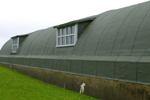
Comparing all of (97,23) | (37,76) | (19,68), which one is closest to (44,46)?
(37,76)

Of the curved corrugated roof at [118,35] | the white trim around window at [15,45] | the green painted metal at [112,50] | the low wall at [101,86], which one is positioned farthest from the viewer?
the white trim around window at [15,45]

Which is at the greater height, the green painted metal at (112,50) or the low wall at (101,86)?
the green painted metal at (112,50)

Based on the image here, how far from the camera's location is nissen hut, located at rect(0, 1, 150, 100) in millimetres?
9555

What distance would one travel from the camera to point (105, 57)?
38.0 feet

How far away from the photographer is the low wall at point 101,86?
9.15m

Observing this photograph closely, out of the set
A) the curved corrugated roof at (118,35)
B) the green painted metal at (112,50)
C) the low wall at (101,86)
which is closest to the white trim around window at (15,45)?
the green painted metal at (112,50)

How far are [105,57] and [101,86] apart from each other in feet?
5.86

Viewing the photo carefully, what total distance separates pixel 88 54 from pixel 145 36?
14.8 feet

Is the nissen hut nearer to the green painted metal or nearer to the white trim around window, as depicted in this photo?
the green painted metal

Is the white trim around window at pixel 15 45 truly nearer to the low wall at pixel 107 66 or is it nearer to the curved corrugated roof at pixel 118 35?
the low wall at pixel 107 66

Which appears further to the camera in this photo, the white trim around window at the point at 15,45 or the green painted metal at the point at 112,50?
the white trim around window at the point at 15,45

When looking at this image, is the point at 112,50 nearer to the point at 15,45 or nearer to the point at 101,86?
the point at 101,86

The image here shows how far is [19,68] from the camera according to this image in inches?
940

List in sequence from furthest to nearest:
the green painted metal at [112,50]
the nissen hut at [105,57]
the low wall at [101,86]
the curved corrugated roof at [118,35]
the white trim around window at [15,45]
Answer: the white trim around window at [15,45], the curved corrugated roof at [118,35], the green painted metal at [112,50], the nissen hut at [105,57], the low wall at [101,86]
